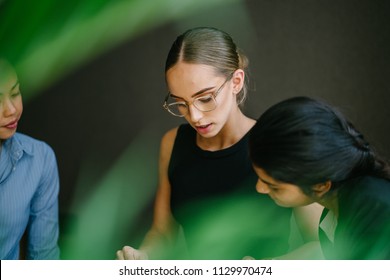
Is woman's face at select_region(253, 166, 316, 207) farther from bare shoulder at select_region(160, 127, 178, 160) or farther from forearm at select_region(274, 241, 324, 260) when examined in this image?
bare shoulder at select_region(160, 127, 178, 160)

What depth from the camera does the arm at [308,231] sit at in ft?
4.09

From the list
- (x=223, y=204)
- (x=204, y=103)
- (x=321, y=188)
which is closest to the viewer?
(x=321, y=188)

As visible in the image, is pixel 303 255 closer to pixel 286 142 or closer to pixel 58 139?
pixel 286 142

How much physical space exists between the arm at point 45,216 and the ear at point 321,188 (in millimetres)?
746

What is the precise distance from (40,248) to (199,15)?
809mm

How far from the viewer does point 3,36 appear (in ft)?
4.70

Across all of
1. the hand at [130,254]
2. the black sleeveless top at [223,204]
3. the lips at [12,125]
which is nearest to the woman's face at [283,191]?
the black sleeveless top at [223,204]

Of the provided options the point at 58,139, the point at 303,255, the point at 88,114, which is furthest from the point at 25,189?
the point at 303,255

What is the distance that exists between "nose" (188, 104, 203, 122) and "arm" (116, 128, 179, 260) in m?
0.13

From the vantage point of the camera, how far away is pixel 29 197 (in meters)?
1.38

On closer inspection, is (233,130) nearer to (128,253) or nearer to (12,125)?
(128,253)

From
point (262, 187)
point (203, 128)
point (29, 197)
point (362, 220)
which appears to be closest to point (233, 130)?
point (203, 128)

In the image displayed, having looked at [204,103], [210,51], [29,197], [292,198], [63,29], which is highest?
[63,29]

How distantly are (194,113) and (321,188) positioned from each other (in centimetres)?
37
